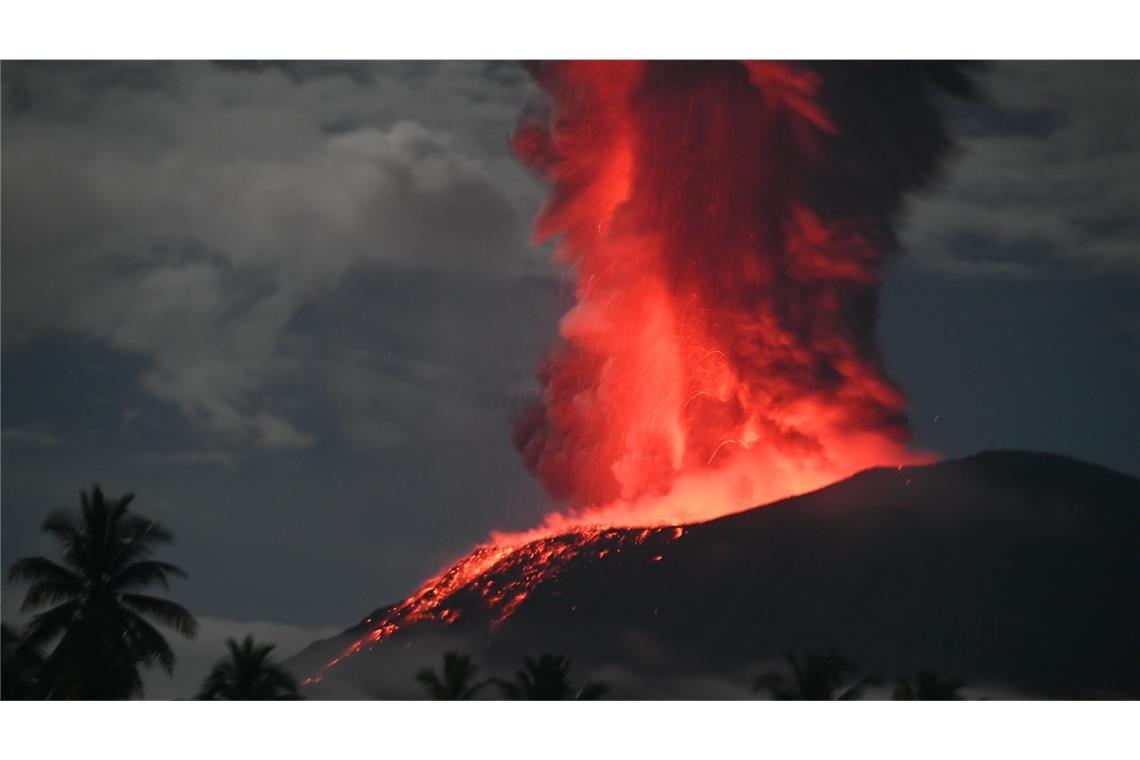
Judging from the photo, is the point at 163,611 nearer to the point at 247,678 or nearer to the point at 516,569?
the point at 247,678

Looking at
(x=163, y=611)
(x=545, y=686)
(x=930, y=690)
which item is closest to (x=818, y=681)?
(x=930, y=690)

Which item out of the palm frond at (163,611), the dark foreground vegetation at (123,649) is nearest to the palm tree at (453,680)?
the dark foreground vegetation at (123,649)

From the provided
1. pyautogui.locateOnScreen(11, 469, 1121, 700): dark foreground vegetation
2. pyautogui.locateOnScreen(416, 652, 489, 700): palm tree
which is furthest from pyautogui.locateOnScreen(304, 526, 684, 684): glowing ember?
pyautogui.locateOnScreen(416, 652, 489, 700): palm tree

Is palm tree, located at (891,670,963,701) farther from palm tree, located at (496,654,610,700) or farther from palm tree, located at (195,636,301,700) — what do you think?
palm tree, located at (195,636,301,700)

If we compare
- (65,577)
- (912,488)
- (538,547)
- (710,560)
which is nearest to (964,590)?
(912,488)

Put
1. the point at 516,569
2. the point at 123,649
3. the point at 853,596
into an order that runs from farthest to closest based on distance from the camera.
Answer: the point at 516,569 < the point at 853,596 < the point at 123,649

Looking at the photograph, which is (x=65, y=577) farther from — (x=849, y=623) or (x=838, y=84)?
(x=838, y=84)

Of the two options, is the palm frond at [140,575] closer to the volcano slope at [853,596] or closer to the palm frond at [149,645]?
the palm frond at [149,645]
